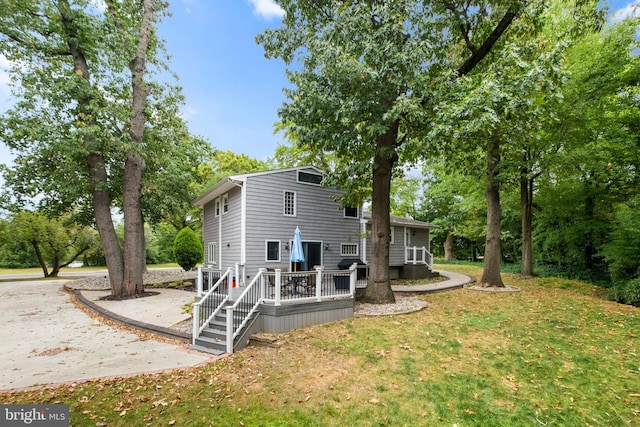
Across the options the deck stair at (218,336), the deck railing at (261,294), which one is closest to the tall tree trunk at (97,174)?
the deck railing at (261,294)

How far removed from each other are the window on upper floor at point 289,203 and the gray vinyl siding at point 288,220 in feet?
0.50

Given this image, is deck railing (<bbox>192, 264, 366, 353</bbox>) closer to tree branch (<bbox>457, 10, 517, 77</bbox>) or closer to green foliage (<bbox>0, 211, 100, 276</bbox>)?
tree branch (<bbox>457, 10, 517, 77</bbox>)

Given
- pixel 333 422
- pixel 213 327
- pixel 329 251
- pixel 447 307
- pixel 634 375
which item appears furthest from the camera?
pixel 329 251

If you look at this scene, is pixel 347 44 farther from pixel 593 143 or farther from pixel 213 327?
pixel 593 143

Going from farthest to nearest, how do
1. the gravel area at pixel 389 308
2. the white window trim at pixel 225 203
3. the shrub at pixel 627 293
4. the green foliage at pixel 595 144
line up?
the white window trim at pixel 225 203 < the green foliage at pixel 595 144 < the shrub at pixel 627 293 < the gravel area at pixel 389 308

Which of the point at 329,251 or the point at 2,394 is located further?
the point at 329,251

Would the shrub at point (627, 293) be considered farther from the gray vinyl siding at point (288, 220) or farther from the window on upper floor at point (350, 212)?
the window on upper floor at point (350, 212)

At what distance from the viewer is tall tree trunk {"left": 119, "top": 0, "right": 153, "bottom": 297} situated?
12758 mm

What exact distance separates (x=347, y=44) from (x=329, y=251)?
839 cm

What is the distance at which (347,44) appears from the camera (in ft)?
27.8

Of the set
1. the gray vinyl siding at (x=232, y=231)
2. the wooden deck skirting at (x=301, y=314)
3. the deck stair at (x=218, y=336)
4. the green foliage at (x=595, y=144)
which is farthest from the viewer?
the gray vinyl siding at (x=232, y=231)

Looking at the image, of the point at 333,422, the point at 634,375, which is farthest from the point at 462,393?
the point at 634,375

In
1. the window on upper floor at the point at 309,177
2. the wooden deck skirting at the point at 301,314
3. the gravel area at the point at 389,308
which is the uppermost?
the window on upper floor at the point at 309,177

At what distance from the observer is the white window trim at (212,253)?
15008mm
